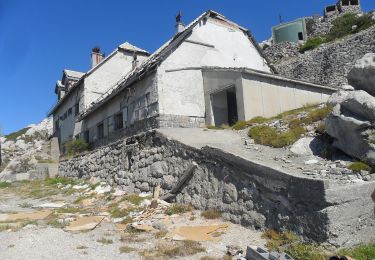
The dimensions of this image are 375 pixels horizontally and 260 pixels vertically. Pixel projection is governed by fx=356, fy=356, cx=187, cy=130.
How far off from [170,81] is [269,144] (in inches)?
308

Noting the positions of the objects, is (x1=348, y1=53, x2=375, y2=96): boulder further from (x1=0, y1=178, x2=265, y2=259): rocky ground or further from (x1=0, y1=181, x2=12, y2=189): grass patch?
(x1=0, y1=181, x2=12, y2=189): grass patch

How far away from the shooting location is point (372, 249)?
5844 millimetres

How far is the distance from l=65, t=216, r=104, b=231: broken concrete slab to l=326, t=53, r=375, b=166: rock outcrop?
6237 mm

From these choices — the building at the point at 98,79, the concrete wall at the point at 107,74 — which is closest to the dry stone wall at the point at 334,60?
the building at the point at 98,79

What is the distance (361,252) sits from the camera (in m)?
5.80

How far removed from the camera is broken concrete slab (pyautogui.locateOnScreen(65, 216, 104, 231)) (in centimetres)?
866

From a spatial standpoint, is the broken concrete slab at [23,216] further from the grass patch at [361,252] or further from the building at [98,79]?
the building at [98,79]

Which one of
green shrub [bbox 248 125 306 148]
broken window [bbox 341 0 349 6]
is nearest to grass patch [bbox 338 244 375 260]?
green shrub [bbox 248 125 306 148]

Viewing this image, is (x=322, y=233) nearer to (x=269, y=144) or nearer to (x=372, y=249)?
(x=372, y=249)

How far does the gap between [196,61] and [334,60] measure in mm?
16505

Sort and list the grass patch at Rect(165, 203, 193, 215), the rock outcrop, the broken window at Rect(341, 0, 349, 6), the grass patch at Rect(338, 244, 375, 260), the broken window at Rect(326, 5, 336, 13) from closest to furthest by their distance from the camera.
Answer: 1. the grass patch at Rect(338, 244, 375, 260)
2. the rock outcrop
3. the grass patch at Rect(165, 203, 193, 215)
4. the broken window at Rect(341, 0, 349, 6)
5. the broken window at Rect(326, 5, 336, 13)

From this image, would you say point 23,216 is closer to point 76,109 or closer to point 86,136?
point 86,136

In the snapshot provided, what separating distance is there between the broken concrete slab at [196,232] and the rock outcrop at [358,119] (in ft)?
10.8

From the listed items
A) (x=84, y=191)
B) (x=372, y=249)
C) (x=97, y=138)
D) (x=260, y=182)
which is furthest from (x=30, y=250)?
(x=97, y=138)
